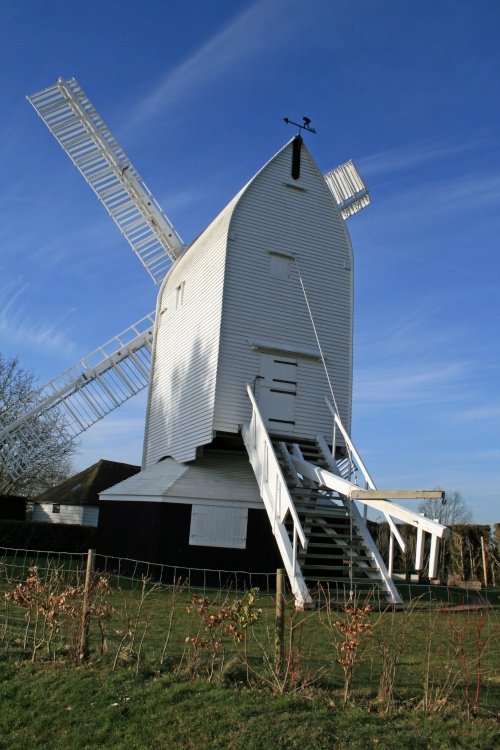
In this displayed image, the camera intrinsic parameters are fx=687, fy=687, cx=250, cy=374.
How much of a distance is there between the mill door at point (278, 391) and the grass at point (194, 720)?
1032 cm

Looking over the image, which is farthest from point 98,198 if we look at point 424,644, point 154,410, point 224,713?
point 224,713

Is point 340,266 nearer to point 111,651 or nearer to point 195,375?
point 195,375

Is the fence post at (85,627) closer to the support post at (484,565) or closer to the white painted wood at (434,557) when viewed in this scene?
the white painted wood at (434,557)

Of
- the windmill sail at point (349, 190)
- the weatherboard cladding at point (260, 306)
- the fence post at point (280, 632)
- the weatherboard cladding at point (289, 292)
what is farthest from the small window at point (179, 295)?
the fence post at point (280, 632)

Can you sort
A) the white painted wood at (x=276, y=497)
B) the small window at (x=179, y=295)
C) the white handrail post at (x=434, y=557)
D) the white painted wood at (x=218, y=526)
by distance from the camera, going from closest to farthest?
the white handrail post at (x=434, y=557), the white painted wood at (x=276, y=497), the white painted wood at (x=218, y=526), the small window at (x=179, y=295)

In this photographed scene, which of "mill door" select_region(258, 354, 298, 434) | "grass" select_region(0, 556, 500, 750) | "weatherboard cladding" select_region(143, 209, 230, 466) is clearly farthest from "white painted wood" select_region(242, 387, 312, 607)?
"grass" select_region(0, 556, 500, 750)

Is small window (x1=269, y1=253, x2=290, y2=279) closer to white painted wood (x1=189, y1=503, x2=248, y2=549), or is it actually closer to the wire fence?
white painted wood (x1=189, y1=503, x2=248, y2=549)

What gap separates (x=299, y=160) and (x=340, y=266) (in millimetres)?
3108

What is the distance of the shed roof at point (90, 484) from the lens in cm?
3200

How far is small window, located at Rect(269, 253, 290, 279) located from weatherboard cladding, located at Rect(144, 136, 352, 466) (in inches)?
4.4

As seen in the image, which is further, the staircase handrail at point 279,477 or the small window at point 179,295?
the small window at point 179,295

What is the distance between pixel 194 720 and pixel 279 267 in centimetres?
1333

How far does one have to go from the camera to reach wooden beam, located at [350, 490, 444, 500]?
10.3 m

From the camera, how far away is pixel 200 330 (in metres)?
18.2
